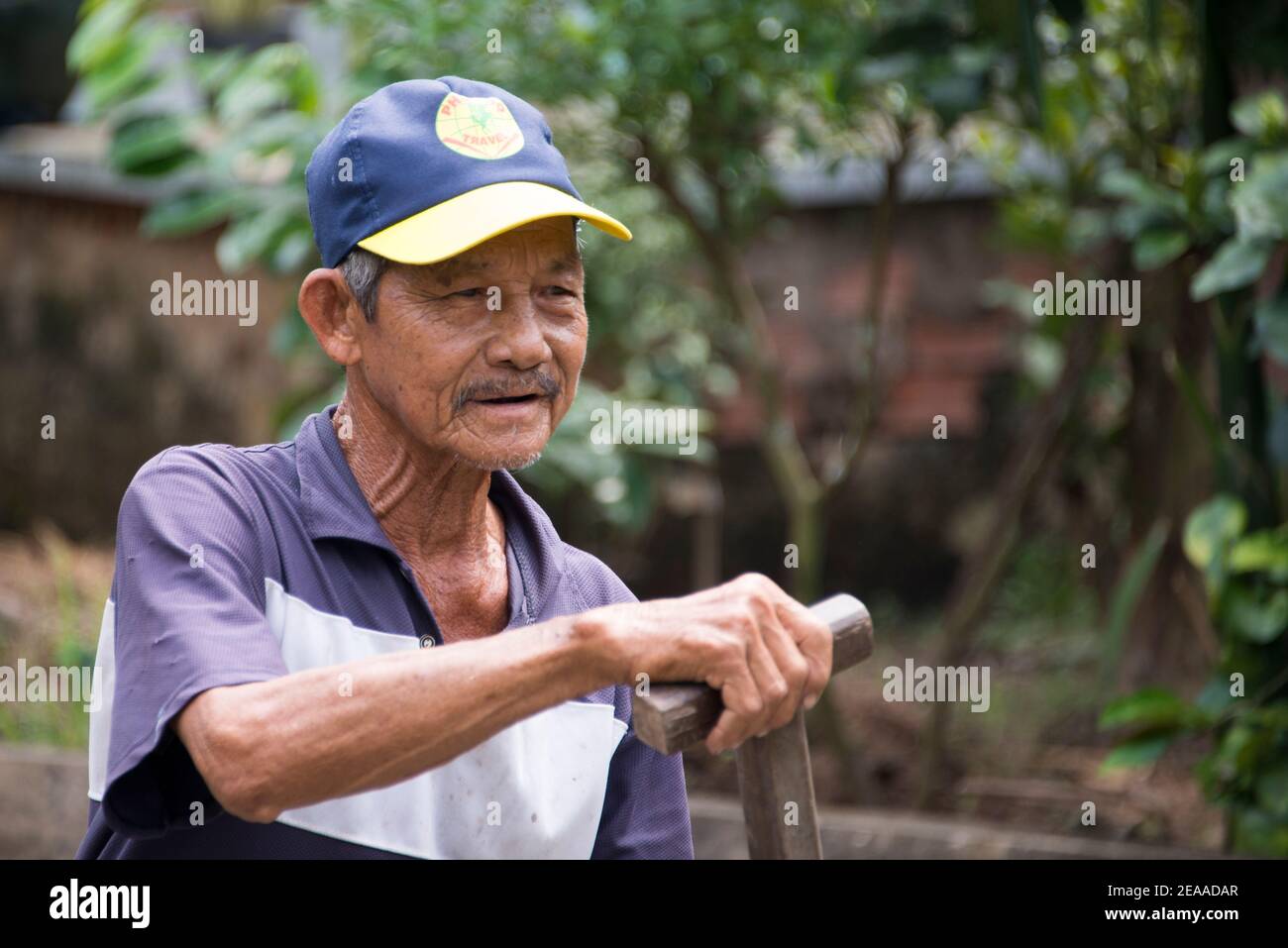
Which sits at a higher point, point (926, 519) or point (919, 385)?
point (919, 385)

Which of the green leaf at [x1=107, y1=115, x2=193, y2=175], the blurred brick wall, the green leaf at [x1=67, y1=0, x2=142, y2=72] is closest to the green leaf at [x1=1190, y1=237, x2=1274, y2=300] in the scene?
the green leaf at [x1=107, y1=115, x2=193, y2=175]

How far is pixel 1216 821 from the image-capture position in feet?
13.3

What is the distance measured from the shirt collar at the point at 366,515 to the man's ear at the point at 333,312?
0.34ft

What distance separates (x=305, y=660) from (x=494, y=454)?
1.02 feet

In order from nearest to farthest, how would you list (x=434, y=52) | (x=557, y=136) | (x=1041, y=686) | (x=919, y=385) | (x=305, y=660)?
(x=305, y=660), (x=434, y=52), (x=557, y=136), (x=1041, y=686), (x=919, y=385)

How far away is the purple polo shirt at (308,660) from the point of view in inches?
54.6

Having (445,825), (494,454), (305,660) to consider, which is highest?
(494,454)

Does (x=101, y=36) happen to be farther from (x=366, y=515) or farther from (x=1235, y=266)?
(x=1235, y=266)

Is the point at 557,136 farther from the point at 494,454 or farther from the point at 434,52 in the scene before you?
the point at 494,454

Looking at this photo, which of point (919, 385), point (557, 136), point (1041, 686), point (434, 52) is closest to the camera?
point (434, 52)

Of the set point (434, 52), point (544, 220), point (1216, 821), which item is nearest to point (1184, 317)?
point (1216, 821)

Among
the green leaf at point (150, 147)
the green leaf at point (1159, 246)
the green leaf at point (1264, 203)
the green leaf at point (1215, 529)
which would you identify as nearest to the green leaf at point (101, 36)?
the green leaf at point (150, 147)

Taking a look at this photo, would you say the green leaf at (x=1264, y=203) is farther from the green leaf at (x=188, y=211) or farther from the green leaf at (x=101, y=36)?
the green leaf at (x=101, y=36)

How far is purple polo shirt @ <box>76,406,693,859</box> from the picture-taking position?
1.39 meters
